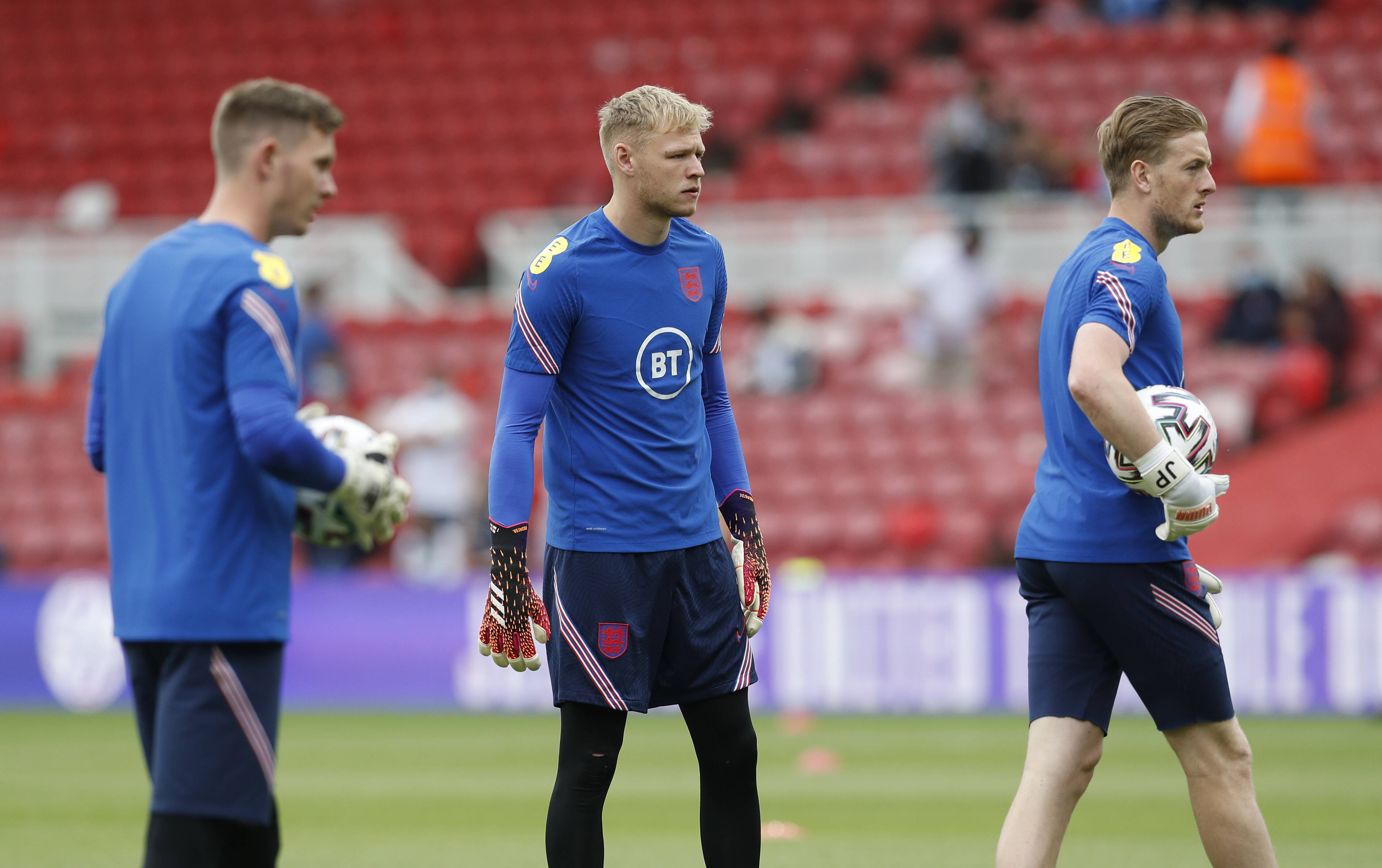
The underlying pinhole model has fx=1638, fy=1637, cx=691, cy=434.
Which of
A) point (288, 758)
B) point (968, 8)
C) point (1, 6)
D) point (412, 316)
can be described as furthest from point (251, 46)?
point (288, 758)

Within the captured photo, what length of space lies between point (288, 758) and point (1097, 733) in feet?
22.0

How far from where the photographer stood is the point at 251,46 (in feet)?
72.9

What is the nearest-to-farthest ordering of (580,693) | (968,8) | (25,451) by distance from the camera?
(580,693) → (25,451) → (968,8)

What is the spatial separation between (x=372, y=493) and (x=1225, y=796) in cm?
237

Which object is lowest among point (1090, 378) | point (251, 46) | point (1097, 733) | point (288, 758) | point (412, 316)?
→ point (288, 758)

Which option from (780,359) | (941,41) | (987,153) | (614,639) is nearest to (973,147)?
(987,153)

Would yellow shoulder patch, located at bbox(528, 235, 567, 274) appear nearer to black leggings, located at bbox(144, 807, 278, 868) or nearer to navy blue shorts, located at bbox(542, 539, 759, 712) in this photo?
navy blue shorts, located at bbox(542, 539, 759, 712)

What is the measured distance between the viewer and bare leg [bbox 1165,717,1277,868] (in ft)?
14.2

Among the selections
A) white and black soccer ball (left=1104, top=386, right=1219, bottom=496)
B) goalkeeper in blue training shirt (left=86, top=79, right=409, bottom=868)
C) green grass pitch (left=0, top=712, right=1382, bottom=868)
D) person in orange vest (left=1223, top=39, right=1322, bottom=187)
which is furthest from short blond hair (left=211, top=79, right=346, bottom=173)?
person in orange vest (left=1223, top=39, right=1322, bottom=187)

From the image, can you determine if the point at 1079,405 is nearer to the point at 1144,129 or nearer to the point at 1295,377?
the point at 1144,129

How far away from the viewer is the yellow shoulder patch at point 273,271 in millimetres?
3617

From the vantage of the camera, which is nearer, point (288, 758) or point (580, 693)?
point (580, 693)

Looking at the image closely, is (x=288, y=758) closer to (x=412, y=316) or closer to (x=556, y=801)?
(x=556, y=801)

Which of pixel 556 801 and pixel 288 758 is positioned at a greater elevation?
pixel 556 801
